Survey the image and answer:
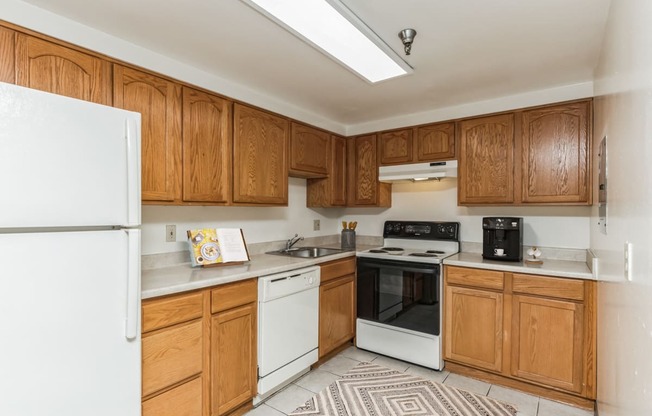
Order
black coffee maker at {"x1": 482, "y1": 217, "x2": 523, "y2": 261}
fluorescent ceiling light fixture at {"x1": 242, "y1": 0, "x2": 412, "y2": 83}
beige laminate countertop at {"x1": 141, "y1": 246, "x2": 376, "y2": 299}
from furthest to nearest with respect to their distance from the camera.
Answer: black coffee maker at {"x1": 482, "y1": 217, "x2": 523, "y2": 261}, beige laminate countertop at {"x1": 141, "y1": 246, "x2": 376, "y2": 299}, fluorescent ceiling light fixture at {"x1": 242, "y1": 0, "x2": 412, "y2": 83}

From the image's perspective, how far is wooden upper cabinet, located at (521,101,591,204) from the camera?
2.39 metres

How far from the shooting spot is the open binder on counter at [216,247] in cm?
226

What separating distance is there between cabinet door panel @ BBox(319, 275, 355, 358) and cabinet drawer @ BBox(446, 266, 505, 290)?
895 mm

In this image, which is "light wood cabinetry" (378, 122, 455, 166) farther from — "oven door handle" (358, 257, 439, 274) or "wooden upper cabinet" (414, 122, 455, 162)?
"oven door handle" (358, 257, 439, 274)

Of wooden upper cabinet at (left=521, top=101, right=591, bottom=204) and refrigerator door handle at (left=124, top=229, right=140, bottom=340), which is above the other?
wooden upper cabinet at (left=521, top=101, right=591, bottom=204)

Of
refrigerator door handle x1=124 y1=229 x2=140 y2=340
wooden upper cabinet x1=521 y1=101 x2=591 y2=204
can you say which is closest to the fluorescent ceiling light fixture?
refrigerator door handle x1=124 y1=229 x2=140 y2=340

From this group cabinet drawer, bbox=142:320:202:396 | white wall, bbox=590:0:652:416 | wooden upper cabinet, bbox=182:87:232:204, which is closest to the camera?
white wall, bbox=590:0:652:416

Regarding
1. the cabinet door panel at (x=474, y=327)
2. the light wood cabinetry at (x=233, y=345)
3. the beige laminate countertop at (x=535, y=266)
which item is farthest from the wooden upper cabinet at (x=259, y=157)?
the cabinet door panel at (x=474, y=327)

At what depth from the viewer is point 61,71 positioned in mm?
1611

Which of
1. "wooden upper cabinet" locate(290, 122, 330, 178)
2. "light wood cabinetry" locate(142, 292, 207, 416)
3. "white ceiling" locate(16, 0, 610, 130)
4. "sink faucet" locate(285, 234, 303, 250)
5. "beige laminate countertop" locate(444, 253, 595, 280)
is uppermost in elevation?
"white ceiling" locate(16, 0, 610, 130)

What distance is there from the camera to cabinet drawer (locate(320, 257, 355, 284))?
271 centimetres

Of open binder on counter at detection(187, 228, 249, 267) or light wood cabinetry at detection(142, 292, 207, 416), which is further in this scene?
open binder on counter at detection(187, 228, 249, 267)

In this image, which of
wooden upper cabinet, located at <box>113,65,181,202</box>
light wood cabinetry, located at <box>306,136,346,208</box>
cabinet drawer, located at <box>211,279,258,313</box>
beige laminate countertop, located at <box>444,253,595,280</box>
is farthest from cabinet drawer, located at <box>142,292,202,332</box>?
beige laminate countertop, located at <box>444,253,595,280</box>

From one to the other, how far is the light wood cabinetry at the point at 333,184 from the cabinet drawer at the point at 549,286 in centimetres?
178
